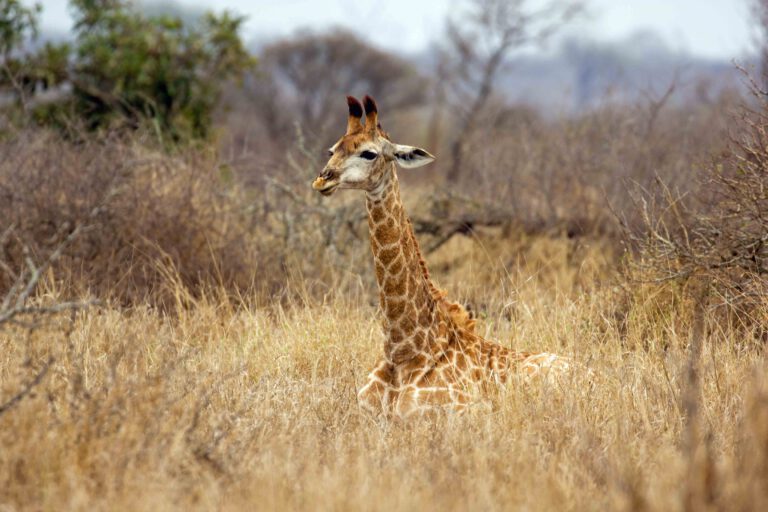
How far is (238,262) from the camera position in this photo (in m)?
8.49

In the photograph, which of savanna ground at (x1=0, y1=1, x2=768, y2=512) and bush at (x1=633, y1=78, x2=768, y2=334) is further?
bush at (x1=633, y1=78, x2=768, y2=334)

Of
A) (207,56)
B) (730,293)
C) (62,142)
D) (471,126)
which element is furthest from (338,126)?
(730,293)

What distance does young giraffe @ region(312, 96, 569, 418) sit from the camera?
567cm

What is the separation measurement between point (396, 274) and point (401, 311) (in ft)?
0.68

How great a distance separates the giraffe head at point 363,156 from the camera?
5.53 m

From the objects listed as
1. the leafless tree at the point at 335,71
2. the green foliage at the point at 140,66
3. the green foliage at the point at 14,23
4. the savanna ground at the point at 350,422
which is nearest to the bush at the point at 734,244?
the savanna ground at the point at 350,422

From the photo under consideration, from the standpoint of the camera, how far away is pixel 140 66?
12.0 meters

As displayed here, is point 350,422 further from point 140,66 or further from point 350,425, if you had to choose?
point 140,66

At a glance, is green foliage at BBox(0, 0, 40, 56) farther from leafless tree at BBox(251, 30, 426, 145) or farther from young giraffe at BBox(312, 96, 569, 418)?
leafless tree at BBox(251, 30, 426, 145)

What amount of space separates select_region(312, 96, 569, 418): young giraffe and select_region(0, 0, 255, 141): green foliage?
6161 mm

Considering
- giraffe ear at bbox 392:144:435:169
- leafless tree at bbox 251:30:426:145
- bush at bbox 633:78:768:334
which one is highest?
leafless tree at bbox 251:30:426:145

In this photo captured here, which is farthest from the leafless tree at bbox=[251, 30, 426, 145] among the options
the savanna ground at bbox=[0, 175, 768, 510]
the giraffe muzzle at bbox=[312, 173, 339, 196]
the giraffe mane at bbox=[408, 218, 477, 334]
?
the giraffe muzzle at bbox=[312, 173, 339, 196]

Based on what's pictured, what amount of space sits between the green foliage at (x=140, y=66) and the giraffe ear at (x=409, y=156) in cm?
618

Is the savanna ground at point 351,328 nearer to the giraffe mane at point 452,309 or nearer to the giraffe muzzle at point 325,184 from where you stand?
the giraffe mane at point 452,309
